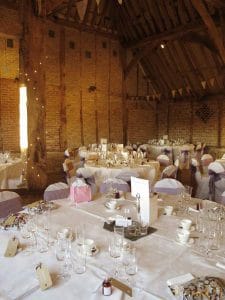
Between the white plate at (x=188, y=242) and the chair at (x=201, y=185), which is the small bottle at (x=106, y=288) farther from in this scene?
the chair at (x=201, y=185)

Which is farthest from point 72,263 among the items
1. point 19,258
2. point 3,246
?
point 3,246

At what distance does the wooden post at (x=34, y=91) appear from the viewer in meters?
7.04

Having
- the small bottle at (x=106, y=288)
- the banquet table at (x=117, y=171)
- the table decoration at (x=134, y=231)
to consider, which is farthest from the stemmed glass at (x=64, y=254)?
the banquet table at (x=117, y=171)

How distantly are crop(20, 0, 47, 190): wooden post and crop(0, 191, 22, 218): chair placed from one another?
4.06 m

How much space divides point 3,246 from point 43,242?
0.29 metres

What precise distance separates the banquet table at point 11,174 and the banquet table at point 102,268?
4.23m

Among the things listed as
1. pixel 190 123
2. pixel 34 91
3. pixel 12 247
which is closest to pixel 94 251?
pixel 12 247

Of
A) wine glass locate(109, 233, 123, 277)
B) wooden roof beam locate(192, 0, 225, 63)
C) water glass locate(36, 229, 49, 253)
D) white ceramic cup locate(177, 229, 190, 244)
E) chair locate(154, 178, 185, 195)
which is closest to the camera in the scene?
wine glass locate(109, 233, 123, 277)

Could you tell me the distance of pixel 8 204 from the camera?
3.11 metres

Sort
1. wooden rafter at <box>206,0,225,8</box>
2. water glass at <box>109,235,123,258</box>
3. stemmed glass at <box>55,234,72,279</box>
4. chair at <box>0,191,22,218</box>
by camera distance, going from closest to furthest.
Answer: stemmed glass at <box>55,234,72,279</box> < water glass at <box>109,235,123,258</box> < chair at <box>0,191,22,218</box> < wooden rafter at <box>206,0,225,8</box>

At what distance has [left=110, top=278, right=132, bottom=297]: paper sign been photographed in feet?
5.34

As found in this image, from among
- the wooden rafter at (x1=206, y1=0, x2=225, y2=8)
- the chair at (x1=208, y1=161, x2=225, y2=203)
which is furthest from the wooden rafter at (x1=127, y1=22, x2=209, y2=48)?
the chair at (x1=208, y1=161, x2=225, y2=203)

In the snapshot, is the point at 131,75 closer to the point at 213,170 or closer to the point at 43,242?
the point at 213,170

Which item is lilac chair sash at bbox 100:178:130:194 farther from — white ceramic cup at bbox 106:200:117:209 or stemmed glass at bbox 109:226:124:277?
stemmed glass at bbox 109:226:124:277
